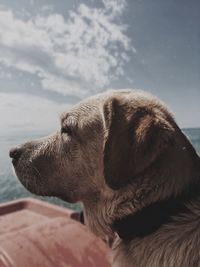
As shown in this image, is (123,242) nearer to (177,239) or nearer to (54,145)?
(177,239)

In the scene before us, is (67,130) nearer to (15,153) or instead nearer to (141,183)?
(15,153)

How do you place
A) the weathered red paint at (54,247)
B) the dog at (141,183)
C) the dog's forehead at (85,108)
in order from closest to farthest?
the dog at (141,183)
the dog's forehead at (85,108)
the weathered red paint at (54,247)

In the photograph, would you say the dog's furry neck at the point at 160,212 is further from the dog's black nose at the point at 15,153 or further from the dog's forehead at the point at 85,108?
the dog's black nose at the point at 15,153

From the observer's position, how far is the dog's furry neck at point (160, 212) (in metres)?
2.07

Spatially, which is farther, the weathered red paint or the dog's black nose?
the weathered red paint

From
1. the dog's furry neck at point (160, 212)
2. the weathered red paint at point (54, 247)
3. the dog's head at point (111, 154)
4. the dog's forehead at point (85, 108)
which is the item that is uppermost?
the dog's forehead at point (85, 108)

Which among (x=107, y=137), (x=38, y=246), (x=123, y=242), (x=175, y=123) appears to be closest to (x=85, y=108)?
(x=107, y=137)

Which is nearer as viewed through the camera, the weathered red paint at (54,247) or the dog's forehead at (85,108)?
the dog's forehead at (85,108)

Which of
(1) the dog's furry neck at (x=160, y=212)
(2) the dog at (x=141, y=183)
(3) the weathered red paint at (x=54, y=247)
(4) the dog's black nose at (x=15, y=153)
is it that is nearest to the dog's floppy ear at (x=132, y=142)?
(2) the dog at (x=141, y=183)

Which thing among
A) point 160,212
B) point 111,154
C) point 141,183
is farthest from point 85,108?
point 160,212

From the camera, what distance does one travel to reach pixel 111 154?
2.22m

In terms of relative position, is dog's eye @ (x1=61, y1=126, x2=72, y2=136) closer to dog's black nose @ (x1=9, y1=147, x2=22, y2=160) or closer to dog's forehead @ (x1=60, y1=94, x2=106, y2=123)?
dog's forehead @ (x1=60, y1=94, x2=106, y2=123)

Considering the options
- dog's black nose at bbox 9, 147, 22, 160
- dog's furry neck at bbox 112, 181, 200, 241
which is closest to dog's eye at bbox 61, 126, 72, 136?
dog's black nose at bbox 9, 147, 22, 160

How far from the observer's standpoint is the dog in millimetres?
2062
